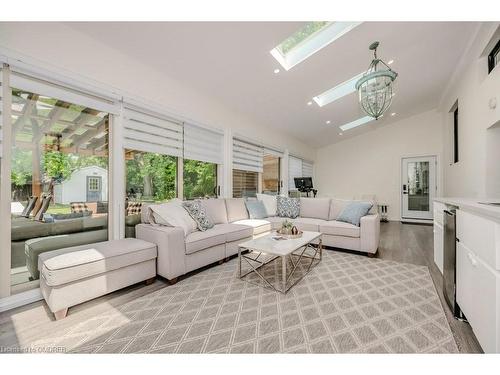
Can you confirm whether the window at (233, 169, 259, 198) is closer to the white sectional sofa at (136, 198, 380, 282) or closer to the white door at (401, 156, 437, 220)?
the white sectional sofa at (136, 198, 380, 282)

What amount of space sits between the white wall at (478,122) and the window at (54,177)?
191 inches

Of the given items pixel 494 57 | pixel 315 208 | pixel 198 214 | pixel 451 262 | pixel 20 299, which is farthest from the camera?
pixel 315 208

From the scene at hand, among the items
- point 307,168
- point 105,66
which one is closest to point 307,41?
point 105,66

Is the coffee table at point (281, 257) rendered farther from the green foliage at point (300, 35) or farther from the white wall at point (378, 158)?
the white wall at point (378, 158)

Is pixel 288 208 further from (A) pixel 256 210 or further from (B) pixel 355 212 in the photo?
(B) pixel 355 212

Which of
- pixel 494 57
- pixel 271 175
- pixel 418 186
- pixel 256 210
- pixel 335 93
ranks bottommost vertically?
pixel 256 210

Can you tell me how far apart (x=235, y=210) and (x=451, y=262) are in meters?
2.88

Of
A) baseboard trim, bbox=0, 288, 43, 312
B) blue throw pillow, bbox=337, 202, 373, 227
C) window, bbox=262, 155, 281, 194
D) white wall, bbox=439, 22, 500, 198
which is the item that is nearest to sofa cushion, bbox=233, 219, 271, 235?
blue throw pillow, bbox=337, 202, 373, 227

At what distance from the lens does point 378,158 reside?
719cm

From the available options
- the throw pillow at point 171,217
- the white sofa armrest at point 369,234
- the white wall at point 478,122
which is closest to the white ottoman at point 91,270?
the throw pillow at point 171,217
